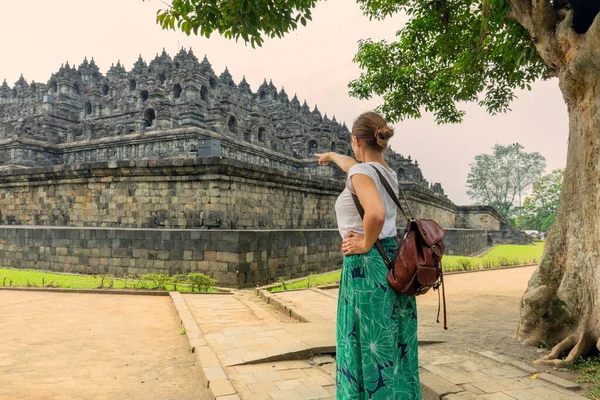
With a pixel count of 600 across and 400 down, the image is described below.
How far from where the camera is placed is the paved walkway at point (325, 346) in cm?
292

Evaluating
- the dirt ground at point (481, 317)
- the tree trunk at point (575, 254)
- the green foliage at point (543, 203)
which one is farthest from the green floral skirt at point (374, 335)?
the green foliage at point (543, 203)

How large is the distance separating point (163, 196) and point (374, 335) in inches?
373

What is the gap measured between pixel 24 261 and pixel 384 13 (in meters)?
11.2

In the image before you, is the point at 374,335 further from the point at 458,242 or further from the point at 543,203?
the point at 543,203

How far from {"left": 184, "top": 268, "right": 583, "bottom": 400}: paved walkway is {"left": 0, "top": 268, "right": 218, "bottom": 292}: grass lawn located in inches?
50.0

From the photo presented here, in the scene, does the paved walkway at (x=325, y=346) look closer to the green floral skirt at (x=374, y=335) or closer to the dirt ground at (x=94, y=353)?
the dirt ground at (x=94, y=353)

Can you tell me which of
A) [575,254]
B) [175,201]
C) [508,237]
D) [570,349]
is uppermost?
[175,201]

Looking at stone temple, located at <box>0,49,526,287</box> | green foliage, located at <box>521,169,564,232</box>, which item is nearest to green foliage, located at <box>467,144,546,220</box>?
green foliage, located at <box>521,169,564,232</box>

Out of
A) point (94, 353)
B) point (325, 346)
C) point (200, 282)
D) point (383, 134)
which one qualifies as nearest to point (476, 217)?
point (200, 282)

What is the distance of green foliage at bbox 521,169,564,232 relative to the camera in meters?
47.9

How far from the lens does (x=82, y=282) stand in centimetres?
862

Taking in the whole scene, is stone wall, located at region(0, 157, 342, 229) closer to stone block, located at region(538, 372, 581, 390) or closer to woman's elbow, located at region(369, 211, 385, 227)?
stone block, located at region(538, 372, 581, 390)

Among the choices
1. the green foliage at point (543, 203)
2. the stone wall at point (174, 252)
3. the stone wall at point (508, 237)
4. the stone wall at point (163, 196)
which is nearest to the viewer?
the stone wall at point (174, 252)

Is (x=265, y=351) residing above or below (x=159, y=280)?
below
